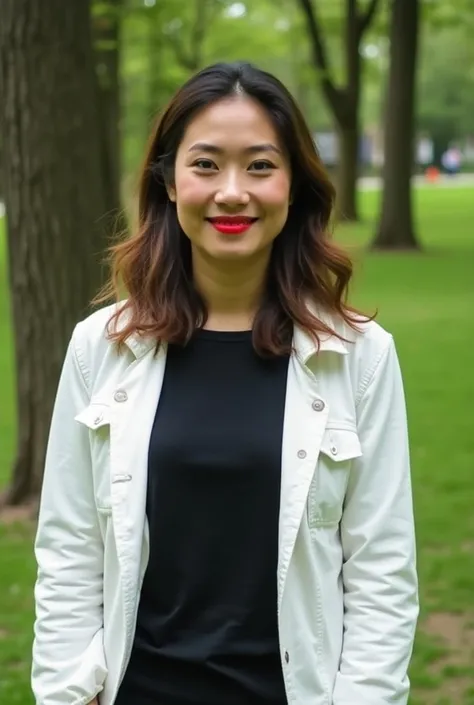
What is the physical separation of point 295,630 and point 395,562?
0.72 ft

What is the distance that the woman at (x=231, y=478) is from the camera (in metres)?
2.09

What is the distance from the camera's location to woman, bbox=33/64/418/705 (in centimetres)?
209

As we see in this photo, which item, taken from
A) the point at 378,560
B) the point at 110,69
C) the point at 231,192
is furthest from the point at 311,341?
the point at 110,69

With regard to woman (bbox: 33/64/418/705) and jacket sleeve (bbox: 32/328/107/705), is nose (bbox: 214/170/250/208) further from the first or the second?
jacket sleeve (bbox: 32/328/107/705)

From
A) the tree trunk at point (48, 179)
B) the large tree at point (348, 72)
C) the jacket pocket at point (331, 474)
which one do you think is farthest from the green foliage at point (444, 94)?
the jacket pocket at point (331, 474)

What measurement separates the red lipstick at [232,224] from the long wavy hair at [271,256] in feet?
0.55

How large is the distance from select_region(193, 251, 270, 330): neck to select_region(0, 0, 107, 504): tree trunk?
3.46m

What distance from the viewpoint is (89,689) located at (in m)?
2.15

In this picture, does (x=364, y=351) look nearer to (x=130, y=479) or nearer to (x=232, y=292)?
(x=232, y=292)

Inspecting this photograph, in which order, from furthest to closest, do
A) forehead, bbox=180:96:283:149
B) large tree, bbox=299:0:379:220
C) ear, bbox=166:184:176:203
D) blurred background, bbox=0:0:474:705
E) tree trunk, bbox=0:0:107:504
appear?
large tree, bbox=299:0:379:220
tree trunk, bbox=0:0:107:504
blurred background, bbox=0:0:474:705
ear, bbox=166:184:176:203
forehead, bbox=180:96:283:149

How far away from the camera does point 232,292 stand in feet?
7.42

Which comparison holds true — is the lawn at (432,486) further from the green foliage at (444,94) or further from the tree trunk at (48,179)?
the green foliage at (444,94)

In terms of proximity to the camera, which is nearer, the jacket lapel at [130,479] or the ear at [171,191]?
the jacket lapel at [130,479]

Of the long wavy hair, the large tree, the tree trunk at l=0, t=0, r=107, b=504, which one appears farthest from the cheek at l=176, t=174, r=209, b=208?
the large tree
